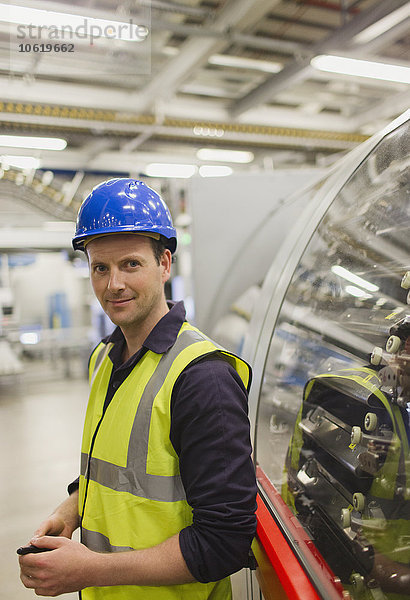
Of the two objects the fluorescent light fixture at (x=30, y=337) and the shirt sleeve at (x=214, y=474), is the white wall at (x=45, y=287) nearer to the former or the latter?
the fluorescent light fixture at (x=30, y=337)

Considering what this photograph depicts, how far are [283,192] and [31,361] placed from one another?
8.15m

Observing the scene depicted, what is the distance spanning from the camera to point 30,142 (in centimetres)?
440

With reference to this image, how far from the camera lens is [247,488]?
928mm

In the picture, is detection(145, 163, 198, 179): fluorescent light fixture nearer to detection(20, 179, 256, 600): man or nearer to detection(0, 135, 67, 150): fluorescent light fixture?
detection(0, 135, 67, 150): fluorescent light fixture

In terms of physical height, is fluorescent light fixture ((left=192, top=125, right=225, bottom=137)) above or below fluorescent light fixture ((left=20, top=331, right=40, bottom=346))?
above

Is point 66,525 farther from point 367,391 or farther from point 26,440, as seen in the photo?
point 26,440

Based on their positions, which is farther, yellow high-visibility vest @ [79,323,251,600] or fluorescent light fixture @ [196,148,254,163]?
fluorescent light fixture @ [196,148,254,163]

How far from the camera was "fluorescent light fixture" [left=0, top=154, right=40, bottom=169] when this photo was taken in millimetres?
5572

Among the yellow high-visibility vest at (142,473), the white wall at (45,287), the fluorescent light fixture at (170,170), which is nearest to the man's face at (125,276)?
the yellow high-visibility vest at (142,473)

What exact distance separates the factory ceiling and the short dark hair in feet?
6.76

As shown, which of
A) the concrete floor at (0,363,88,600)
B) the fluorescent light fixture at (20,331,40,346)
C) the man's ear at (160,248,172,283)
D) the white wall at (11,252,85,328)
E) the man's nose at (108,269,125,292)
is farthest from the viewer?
the white wall at (11,252,85,328)

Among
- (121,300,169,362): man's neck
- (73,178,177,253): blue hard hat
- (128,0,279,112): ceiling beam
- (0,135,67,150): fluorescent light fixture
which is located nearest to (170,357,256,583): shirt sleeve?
(121,300,169,362): man's neck

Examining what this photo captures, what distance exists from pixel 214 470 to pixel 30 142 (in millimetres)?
4286

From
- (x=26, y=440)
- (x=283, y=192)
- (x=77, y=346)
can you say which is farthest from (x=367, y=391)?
(x=77, y=346)
